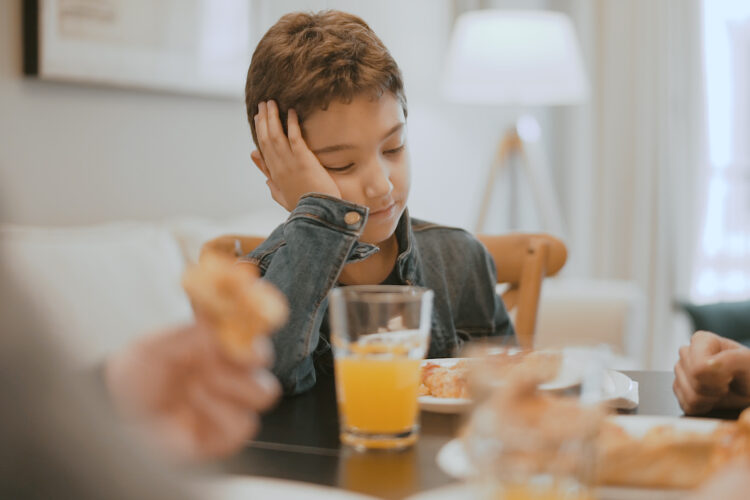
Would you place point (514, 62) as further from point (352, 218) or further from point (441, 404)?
point (441, 404)

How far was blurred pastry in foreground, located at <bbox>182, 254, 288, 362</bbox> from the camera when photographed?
0.40 meters

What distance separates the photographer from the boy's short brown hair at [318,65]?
1.19 meters

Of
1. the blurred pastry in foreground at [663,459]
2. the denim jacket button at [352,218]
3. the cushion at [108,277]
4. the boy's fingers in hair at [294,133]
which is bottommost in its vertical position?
the cushion at [108,277]

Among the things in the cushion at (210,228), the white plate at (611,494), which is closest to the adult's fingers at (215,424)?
the white plate at (611,494)

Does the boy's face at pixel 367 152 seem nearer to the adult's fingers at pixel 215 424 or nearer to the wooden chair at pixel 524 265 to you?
the wooden chair at pixel 524 265

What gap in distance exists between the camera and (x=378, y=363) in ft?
2.32

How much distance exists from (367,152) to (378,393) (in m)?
0.53

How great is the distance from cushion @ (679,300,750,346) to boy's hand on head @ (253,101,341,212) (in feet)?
6.82

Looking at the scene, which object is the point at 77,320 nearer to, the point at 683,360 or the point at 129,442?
the point at 683,360

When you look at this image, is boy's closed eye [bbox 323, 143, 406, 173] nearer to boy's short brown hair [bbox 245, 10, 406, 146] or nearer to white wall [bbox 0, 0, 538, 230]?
boy's short brown hair [bbox 245, 10, 406, 146]

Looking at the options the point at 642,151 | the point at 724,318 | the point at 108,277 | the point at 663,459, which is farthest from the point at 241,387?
the point at 642,151

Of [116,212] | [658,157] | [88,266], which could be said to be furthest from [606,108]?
[88,266]

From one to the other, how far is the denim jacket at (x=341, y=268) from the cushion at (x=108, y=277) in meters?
0.55

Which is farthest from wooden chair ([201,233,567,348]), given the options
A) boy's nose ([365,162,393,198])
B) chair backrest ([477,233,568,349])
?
boy's nose ([365,162,393,198])
